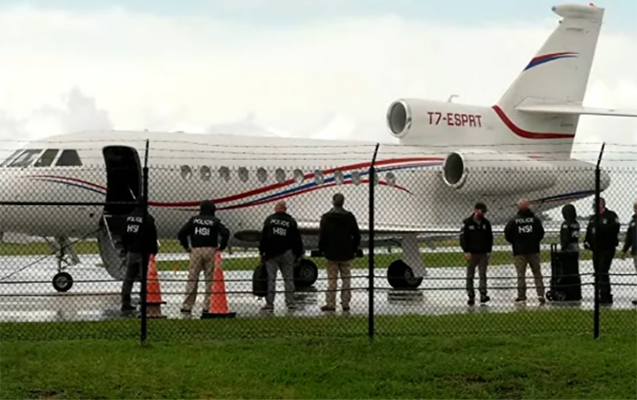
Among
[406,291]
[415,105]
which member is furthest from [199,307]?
[415,105]

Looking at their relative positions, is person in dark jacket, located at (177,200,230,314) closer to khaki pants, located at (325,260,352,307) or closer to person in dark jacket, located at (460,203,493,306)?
khaki pants, located at (325,260,352,307)

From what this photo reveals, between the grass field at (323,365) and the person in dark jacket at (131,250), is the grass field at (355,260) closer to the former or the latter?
the person in dark jacket at (131,250)

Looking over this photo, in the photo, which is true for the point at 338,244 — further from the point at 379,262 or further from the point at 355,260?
the point at 379,262

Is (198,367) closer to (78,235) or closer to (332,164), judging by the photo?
(78,235)

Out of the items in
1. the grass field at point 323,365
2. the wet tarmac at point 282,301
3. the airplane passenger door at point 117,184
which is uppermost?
the airplane passenger door at point 117,184

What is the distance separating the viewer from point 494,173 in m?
27.9

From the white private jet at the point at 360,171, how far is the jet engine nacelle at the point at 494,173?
0.11 ft

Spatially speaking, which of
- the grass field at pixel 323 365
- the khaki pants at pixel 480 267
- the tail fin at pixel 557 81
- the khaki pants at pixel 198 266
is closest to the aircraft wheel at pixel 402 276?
the khaki pants at pixel 480 267

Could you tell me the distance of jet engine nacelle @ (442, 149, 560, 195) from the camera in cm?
2775

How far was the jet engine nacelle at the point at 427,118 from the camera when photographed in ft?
95.8

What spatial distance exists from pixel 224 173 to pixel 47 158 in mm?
3677

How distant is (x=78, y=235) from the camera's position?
24.5 metres

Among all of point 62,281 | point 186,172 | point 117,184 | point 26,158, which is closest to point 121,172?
point 117,184

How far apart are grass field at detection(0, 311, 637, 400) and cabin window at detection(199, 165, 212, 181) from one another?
33.7 feet
